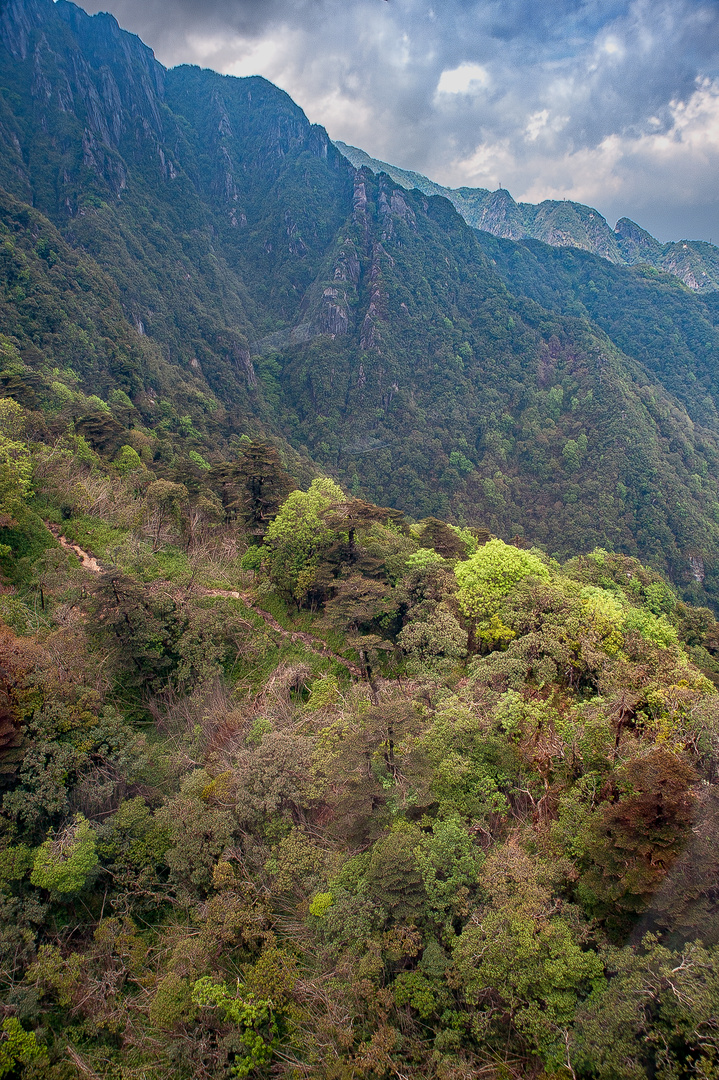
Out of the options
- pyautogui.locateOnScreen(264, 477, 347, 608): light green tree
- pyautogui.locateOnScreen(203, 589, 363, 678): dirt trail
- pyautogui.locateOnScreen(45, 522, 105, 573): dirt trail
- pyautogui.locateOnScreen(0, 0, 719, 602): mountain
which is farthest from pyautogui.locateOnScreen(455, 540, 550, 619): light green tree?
pyautogui.locateOnScreen(0, 0, 719, 602): mountain

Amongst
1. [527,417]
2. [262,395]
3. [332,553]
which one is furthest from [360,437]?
[332,553]

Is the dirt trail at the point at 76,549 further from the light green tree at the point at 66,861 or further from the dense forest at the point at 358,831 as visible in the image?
the light green tree at the point at 66,861

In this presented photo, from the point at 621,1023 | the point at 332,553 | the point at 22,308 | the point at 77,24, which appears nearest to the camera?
the point at 621,1023

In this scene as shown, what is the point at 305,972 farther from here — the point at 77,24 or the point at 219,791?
the point at 77,24

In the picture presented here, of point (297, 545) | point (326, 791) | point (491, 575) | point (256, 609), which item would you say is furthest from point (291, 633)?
point (326, 791)

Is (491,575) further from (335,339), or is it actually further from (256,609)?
(335,339)

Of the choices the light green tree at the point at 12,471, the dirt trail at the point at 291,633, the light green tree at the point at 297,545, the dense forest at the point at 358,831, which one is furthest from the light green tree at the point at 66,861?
the light green tree at the point at 12,471
